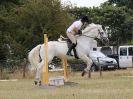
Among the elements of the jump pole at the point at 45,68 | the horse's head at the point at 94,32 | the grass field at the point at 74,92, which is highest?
the horse's head at the point at 94,32

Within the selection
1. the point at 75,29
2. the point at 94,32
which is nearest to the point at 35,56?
the point at 75,29

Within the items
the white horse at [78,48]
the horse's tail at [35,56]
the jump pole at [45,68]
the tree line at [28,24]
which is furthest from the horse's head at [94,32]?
the tree line at [28,24]

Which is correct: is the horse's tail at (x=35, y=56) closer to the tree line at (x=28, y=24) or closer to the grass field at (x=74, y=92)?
the grass field at (x=74, y=92)

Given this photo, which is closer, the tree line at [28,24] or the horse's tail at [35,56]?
the horse's tail at [35,56]

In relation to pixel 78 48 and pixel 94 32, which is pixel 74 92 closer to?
pixel 78 48

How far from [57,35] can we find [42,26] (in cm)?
159

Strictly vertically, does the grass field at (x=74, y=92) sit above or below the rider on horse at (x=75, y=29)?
below

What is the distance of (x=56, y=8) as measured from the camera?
140 ft

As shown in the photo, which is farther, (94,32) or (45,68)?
(94,32)

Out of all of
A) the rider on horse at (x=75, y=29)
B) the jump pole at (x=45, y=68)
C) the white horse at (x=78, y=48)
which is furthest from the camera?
the white horse at (x=78, y=48)

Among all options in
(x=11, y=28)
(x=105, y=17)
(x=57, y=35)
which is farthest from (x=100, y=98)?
(x=105, y=17)

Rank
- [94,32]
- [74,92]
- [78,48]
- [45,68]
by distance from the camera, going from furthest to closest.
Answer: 1. [94,32]
2. [78,48]
3. [45,68]
4. [74,92]

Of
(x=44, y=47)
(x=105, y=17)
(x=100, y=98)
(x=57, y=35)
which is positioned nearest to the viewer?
(x=100, y=98)

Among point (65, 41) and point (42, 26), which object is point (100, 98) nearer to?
point (65, 41)
